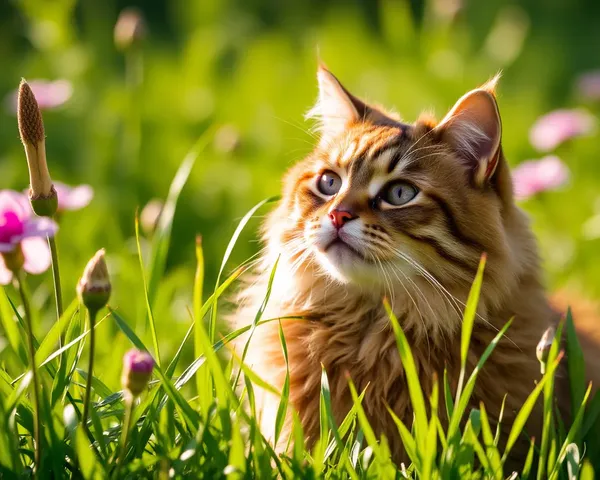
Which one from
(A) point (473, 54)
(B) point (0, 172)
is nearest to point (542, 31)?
(A) point (473, 54)

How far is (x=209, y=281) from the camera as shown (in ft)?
9.07

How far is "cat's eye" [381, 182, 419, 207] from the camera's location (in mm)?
1727

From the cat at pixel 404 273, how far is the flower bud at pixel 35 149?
0.49m

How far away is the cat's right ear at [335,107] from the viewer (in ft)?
6.62

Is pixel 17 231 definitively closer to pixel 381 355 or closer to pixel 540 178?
pixel 381 355

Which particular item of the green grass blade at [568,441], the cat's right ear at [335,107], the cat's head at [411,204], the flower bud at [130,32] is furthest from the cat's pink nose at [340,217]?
the flower bud at [130,32]

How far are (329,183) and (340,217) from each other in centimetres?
23

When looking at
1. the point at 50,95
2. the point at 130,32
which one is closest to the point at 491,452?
the point at 130,32

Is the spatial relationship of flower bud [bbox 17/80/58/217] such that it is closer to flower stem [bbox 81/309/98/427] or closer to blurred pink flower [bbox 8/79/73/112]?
flower stem [bbox 81/309/98/427]

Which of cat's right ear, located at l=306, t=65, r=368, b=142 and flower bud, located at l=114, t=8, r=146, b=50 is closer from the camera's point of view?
cat's right ear, located at l=306, t=65, r=368, b=142

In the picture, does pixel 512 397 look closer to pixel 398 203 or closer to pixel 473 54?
pixel 398 203

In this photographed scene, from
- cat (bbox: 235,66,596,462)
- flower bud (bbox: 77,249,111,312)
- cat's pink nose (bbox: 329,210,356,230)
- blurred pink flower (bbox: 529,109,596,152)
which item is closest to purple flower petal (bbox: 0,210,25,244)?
flower bud (bbox: 77,249,111,312)

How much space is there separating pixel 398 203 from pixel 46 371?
777 millimetres

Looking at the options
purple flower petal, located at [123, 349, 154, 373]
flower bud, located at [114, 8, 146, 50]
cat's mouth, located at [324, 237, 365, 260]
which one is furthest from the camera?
flower bud, located at [114, 8, 146, 50]
